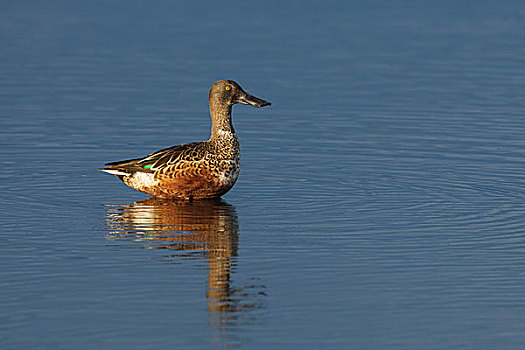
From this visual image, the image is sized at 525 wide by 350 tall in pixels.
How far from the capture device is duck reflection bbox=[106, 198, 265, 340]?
879 cm

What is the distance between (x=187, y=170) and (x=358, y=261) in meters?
3.34

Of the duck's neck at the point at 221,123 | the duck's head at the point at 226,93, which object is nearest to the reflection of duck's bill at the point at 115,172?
the duck's neck at the point at 221,123

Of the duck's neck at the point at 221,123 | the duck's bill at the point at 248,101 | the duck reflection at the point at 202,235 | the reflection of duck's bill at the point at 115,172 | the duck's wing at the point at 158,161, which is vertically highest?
the duck's bill at the point at 248,101

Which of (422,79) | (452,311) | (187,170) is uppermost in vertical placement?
(422,79)

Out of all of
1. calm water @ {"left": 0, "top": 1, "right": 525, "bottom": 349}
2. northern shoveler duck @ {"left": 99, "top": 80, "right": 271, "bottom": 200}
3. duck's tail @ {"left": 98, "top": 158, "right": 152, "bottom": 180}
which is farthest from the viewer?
duck's tail @ {"left": 98, "top": 158, "right": 152, "bottom": 180}

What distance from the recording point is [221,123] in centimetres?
1321

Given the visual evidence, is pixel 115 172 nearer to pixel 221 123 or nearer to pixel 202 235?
pixel 221 123

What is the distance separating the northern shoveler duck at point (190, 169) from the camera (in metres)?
12.7

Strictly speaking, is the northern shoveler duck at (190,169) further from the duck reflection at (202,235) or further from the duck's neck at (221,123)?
the duck reflection at (202,235)

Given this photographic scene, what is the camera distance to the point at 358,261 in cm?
991

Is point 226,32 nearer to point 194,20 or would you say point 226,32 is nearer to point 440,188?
point 194,20

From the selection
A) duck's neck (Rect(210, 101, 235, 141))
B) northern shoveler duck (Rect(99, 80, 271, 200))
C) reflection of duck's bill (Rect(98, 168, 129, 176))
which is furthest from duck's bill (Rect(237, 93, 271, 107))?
reflection of duck's bill (Rect(98, 168, 129, 176))

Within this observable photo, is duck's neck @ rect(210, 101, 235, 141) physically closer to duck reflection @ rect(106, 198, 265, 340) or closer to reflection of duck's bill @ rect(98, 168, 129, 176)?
duck reflection @ rect(106, 198, 265, 340)

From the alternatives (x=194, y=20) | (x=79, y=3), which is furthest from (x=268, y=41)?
(x=79, y=3)
